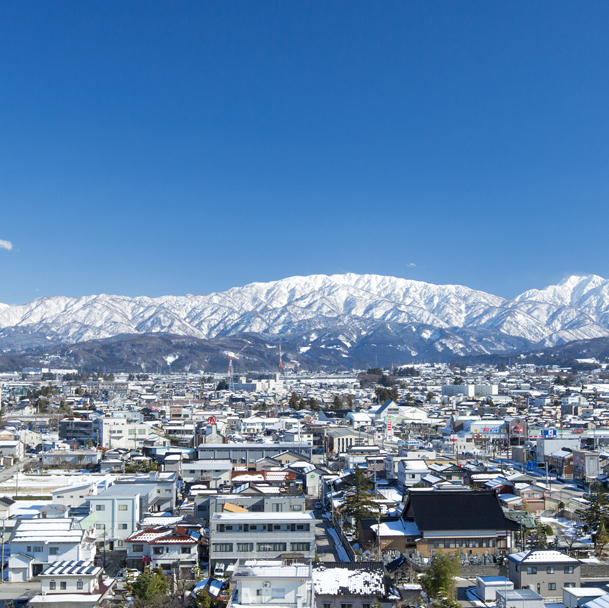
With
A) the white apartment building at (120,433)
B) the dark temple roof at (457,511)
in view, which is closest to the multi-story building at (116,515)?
the dark temple roof at (457,511)

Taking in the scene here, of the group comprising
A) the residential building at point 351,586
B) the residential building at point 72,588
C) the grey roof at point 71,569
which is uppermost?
the residential building at point 351,586

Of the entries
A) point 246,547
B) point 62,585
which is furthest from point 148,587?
point 246,547

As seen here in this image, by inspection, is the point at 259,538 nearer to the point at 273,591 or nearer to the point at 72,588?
the point at 273,591

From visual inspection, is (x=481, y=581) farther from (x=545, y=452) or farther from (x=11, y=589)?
(x=545, y=452)

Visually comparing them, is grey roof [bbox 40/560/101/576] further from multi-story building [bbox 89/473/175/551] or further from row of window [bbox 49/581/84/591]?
multi-story building [bbox 89/473/175/551]

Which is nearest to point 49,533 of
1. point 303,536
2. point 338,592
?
point 303,536

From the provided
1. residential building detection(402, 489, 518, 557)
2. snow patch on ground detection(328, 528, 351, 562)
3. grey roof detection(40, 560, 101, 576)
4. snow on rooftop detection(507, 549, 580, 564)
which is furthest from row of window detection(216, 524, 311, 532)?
snow on rooftop detection(507, 549, 580, 564)

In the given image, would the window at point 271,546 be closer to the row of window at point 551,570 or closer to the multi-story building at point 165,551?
the multi-story building at point 165,551
